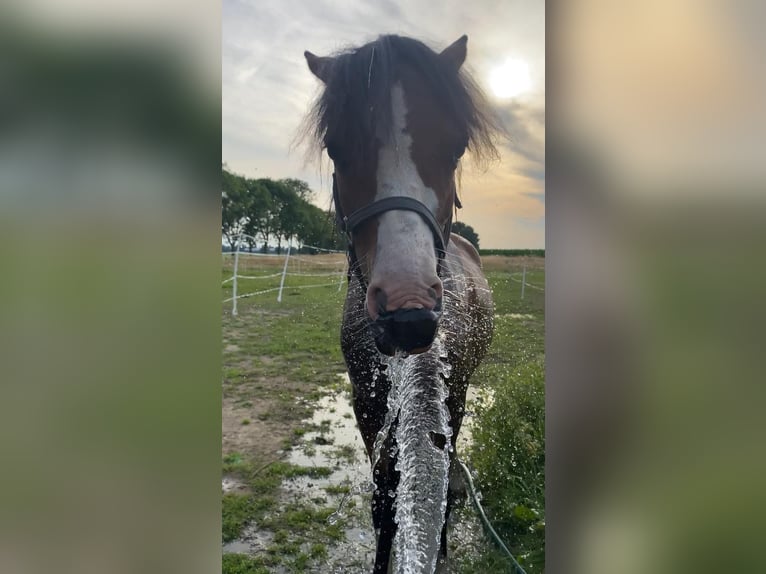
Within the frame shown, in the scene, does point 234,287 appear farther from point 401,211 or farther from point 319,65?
point 319,65

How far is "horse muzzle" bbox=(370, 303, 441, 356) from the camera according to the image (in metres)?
1.22

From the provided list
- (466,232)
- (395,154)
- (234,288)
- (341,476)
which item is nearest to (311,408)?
(341,476)

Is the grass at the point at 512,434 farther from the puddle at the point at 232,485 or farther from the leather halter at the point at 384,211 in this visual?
the puddle at the point at 232,485

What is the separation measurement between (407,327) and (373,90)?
81 centimetres

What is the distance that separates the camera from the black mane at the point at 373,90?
1.38 metres

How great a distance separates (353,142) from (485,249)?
0.66 metres

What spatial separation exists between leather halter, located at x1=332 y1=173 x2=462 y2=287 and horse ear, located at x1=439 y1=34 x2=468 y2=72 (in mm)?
558

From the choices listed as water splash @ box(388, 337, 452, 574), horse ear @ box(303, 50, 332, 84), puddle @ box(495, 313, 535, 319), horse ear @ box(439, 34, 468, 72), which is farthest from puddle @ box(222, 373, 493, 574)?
horse ear @ box(439, 34, 468, 72)

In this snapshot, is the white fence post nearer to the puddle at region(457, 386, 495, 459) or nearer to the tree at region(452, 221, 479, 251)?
the tree at region(452, 221, 479, 251)

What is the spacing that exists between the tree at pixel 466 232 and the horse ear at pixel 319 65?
2.34ft
